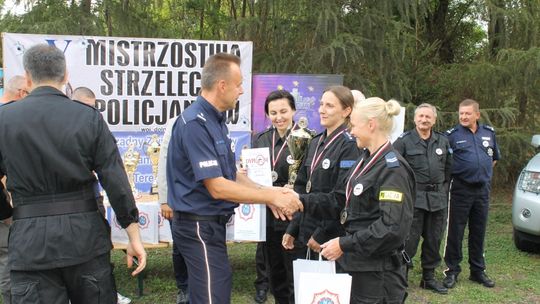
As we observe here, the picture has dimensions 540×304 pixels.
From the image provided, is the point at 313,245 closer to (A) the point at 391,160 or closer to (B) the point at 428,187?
(A) the point at 391,160

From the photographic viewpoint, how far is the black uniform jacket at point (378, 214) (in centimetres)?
270

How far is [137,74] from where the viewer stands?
5.72 metres

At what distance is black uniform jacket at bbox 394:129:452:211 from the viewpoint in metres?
5.20

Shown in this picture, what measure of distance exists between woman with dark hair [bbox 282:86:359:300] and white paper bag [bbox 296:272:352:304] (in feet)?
2.58

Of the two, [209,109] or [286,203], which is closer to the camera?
[209,109]

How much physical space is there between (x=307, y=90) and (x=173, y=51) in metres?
1.66

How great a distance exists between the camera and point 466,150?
18.2 ft

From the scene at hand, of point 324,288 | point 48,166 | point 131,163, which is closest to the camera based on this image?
point 48,166

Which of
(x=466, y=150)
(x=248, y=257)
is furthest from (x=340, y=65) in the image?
(x=248, y=257)

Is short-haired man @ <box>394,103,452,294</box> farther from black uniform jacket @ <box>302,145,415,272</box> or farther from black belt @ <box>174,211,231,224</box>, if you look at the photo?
black belt @ <box>174,211,231,224</box>

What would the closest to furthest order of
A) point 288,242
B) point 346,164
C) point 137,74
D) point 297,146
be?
1. point 346,164
2. point 288,242
3. point 297,146
4. point 137,74

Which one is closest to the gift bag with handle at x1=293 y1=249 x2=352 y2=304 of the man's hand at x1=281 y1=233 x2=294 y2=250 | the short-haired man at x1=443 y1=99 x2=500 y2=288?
the man's hand at x1=281 y1=233 x2=294 y2=250

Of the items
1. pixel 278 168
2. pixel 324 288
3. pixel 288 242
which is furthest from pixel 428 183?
pixel 324 288

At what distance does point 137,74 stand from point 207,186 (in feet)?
10.5
